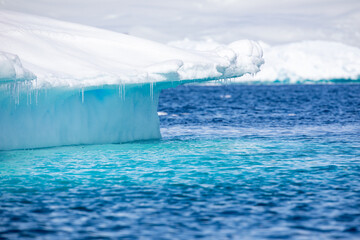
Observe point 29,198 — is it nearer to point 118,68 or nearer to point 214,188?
point 214,188

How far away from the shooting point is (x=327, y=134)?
27016 millimetres

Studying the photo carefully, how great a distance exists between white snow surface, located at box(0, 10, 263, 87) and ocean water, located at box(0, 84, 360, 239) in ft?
9.32

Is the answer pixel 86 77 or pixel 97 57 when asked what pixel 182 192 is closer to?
pixel 86 77

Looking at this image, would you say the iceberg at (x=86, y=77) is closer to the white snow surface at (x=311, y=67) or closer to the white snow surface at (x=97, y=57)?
the white snow surface at (x=97, y=57)

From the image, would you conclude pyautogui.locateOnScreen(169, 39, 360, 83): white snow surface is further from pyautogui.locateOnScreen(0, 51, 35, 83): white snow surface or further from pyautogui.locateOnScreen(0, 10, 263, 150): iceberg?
pyautogui.locateOnScreen(0, 51, 35, 83): white snow surface

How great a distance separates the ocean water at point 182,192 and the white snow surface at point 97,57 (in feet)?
9.32

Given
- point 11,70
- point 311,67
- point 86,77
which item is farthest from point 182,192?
point 311,67

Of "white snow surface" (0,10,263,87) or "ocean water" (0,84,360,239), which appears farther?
"white snow surface" (0,10,263,87)

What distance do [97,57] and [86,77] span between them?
9.54 ft

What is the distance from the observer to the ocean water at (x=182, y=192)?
971cm

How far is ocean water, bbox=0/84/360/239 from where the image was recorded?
9711mm

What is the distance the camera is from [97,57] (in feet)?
68.2

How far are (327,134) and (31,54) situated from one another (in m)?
15.6

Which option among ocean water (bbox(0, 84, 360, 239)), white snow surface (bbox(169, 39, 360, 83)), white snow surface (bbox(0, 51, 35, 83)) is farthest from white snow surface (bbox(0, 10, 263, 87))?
white snow surface (bbox(169, 39, 360, 83))
